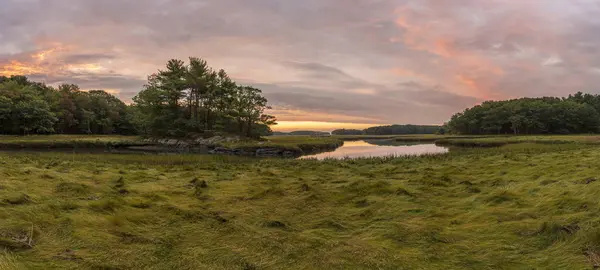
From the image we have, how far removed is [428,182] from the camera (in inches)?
517

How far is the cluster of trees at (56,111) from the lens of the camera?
7519cm

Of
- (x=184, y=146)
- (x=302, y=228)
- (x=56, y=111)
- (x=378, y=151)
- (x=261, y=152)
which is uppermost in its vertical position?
(x=56, y=111)

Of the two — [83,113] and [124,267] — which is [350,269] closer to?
[124,267]

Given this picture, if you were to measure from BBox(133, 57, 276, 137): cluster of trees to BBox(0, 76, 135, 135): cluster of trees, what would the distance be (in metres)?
23.8

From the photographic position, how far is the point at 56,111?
91.4 meters

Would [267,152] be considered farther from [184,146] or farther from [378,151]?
[184,146]

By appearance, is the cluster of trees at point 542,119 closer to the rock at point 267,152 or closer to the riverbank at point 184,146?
the riverbank at point 184,146

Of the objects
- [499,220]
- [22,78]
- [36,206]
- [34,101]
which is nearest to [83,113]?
[34,101]

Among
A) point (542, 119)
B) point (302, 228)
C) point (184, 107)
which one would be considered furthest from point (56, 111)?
point (542, 119)

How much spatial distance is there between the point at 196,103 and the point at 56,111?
1831 inches

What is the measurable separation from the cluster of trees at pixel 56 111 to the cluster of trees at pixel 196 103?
23.8 meters

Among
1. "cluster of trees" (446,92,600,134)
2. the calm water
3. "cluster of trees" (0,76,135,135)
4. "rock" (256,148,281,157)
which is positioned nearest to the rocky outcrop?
"rock" (256,148,281,157)

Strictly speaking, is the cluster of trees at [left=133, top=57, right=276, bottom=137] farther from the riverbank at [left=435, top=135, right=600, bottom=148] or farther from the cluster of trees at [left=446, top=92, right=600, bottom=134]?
the cluster of trees at [left=446, top=92, right=600, bottom=134]

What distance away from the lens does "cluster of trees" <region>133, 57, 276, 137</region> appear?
7169cm
